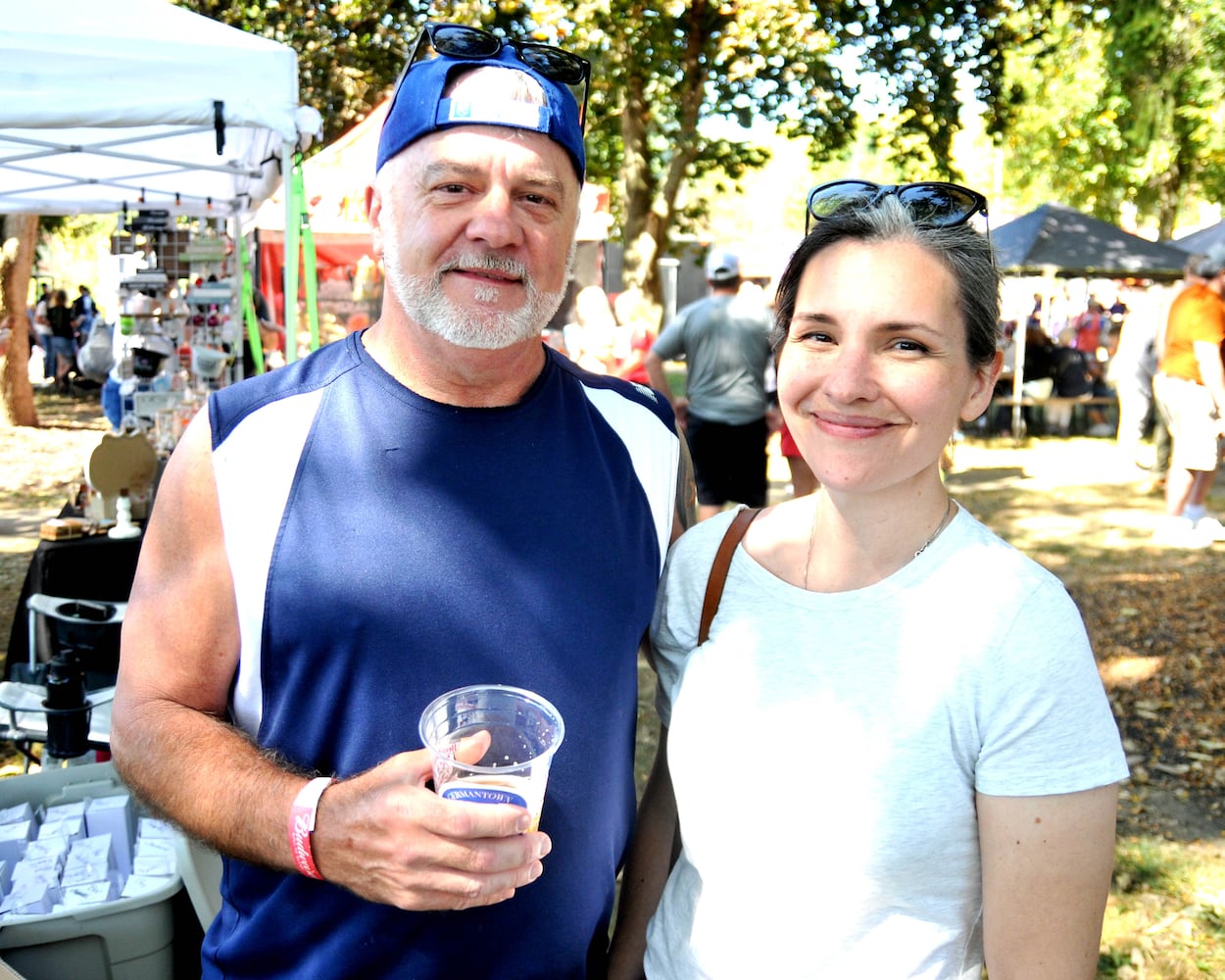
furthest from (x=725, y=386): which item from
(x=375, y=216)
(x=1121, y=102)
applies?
(x=1121, y=102)

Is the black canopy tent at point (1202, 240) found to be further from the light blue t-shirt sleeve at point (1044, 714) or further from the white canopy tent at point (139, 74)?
the light blue t-shirt sleeve at point (1044, 714)

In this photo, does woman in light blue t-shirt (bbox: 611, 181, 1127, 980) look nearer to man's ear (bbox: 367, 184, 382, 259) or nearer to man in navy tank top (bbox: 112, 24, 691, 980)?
man in navy tank top (bbox: 112, 24, 691, 980)

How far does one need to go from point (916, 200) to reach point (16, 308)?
558 inches

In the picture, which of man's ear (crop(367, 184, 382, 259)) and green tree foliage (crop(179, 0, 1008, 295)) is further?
green tree foliage (crop(179, 0, 1008, 295))

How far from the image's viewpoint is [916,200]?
1.55 meters

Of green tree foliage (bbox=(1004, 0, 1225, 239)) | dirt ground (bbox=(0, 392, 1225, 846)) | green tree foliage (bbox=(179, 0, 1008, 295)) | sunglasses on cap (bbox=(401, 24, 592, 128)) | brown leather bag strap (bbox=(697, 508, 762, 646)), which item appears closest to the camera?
brown leather bag strap (bbox=(697, 508, 762, 646))

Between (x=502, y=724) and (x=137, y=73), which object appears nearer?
(x=502, y=724)

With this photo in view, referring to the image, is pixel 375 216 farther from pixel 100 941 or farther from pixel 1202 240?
pixel 1202 240

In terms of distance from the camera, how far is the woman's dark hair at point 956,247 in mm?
1500

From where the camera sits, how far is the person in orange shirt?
7.93 metres

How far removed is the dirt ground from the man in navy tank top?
341 cm

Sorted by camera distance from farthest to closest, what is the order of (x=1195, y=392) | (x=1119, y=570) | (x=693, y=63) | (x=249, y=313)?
(x=693, y=63) → (x=1195, y=392) → (x=1119, y=570) → (x=249, y=313)

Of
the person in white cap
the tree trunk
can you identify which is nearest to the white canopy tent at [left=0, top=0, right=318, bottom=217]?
the person in white cap

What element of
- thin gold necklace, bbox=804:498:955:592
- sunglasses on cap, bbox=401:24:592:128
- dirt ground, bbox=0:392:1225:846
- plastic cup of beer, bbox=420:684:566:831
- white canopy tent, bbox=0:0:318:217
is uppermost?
white canopy tent, bbox=0:0:318:217
